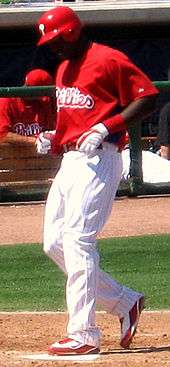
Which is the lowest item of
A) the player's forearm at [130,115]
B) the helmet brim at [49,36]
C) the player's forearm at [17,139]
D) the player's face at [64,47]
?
the player's forearm at [17,139]

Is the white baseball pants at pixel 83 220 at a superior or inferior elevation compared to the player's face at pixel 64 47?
A: inferior

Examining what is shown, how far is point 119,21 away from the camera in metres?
16.9

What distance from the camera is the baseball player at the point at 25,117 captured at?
12430 millimetres

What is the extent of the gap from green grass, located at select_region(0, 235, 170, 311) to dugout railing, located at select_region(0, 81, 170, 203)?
249 centimetres

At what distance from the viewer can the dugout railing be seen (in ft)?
42.0

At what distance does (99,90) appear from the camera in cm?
602

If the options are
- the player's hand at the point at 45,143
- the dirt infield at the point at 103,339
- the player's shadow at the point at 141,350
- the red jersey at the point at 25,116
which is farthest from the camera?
the red jersey at the point at 25,116

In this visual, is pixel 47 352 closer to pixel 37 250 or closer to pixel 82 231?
pixel 82 231

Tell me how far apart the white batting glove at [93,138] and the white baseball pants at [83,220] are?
0.08m

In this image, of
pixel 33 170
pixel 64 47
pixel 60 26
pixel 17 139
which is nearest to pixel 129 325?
pixel 64 47

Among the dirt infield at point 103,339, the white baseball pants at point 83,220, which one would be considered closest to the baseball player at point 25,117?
the dirt infield at point 103,339

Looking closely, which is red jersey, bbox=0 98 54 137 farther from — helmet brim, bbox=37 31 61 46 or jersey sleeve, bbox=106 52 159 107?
jersey sleeve, bbox=106 52 159 107

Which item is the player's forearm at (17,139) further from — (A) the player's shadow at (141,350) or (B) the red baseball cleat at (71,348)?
(B) the red baseball cleat at (71,348)

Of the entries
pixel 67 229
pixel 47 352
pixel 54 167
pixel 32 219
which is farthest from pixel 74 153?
pixel 54 167
